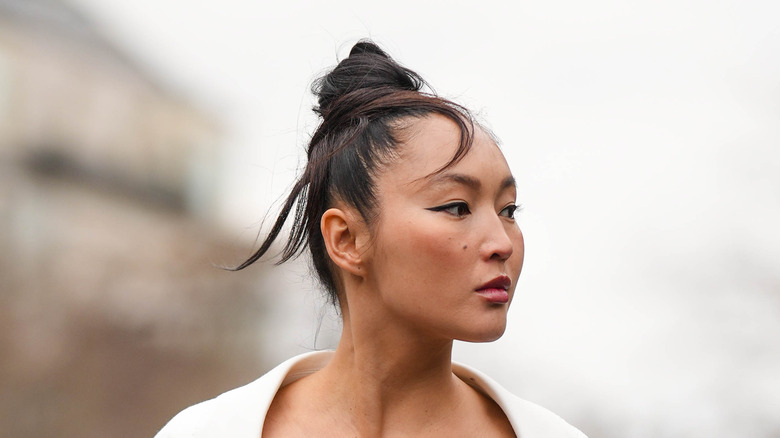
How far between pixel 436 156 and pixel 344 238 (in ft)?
1.18

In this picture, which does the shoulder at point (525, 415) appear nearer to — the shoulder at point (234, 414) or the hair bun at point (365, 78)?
the shoulder at point (234, 414)

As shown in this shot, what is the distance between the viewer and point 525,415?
106 inches

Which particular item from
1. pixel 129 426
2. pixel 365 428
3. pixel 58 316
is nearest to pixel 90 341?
pixel 58 316

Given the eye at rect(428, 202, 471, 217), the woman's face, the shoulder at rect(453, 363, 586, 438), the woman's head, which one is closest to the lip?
the woman's face

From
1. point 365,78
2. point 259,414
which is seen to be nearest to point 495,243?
point 365,78

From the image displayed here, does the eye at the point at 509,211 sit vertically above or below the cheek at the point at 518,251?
above

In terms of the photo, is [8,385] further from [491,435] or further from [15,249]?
[491,435]

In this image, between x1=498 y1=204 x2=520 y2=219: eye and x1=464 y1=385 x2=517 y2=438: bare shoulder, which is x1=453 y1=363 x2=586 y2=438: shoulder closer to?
x1=464 y1=385 x2=517 y2=438: bare shoulder

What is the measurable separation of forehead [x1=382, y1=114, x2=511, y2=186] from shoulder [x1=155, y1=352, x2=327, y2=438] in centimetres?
72

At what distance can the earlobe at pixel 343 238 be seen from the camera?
101 inches

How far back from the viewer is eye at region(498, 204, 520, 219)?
2.53 meters

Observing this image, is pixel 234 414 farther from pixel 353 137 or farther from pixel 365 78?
pixel 365 78

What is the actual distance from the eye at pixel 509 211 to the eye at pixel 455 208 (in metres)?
Answer: 0.13

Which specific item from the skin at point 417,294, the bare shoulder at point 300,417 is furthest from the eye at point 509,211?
the bare shoulder at point 300,417
